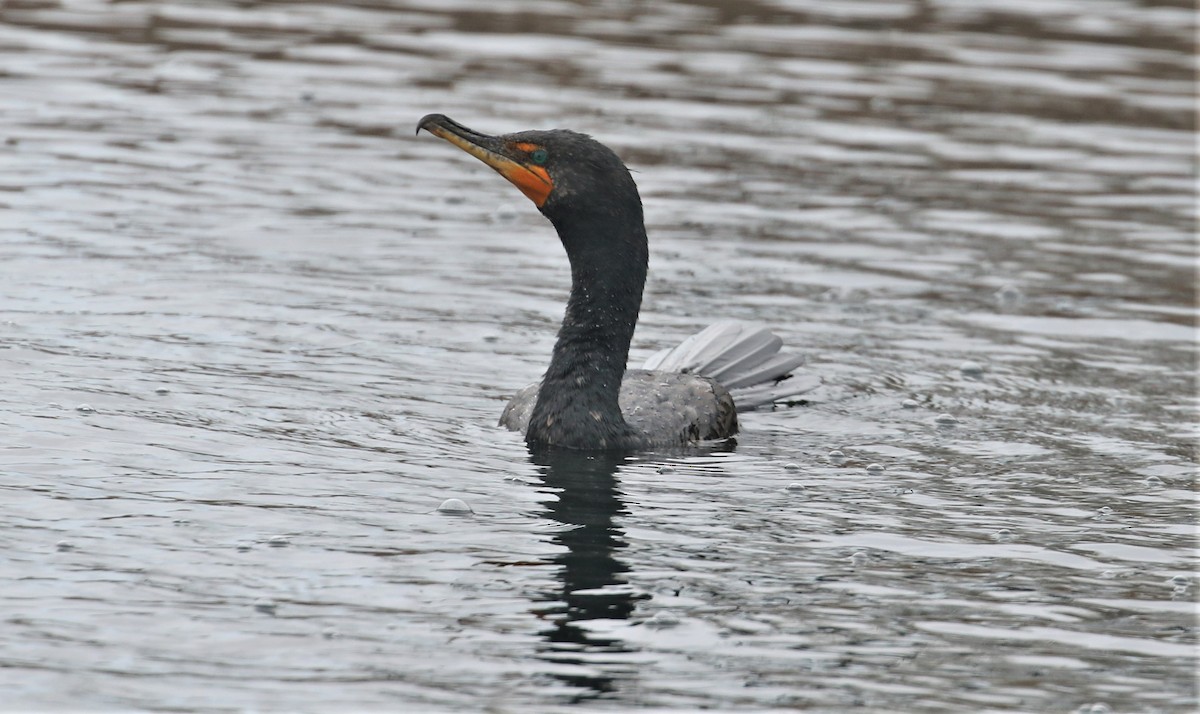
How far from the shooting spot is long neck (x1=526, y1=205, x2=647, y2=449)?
341 inches

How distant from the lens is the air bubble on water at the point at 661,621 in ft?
20.6

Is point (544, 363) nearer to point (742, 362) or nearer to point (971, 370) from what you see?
point (742, 362)

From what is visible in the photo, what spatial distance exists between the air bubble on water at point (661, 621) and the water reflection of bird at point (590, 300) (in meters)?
2.31

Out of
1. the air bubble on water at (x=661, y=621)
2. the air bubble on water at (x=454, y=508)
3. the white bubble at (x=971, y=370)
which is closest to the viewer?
the air bubble on water at (x=661, y=621)

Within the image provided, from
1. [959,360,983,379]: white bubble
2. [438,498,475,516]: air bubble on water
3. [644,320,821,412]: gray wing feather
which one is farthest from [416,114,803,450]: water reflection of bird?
[959,360,983,379]: white bubble

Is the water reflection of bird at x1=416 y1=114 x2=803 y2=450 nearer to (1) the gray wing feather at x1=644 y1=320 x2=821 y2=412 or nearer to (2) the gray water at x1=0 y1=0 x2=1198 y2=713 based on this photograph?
(2) the gray water at x1=0 y1=0 x2=1198 y2=713

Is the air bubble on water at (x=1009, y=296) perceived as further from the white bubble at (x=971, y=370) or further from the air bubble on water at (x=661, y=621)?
the air bubble on water at (x=661, y=621)

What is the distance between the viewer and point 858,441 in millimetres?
9156

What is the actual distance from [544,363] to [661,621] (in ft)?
13.9

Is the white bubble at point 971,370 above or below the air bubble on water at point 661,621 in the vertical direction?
above

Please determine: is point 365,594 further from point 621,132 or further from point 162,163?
point 621,132

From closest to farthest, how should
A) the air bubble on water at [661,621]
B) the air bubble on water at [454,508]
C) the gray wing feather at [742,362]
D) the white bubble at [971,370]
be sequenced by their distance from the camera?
1. the air bubble on water at [661,621]
2. the air bubble on water at [454,508]
3. the gray wing feather at [742,362]
4. the white bubble at [971,370]

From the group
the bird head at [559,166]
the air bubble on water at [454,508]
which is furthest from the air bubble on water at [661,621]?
the bird head at [559,166]

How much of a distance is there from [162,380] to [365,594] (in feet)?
10.7
